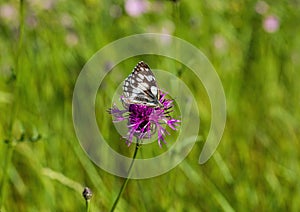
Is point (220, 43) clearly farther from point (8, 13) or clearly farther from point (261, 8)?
point (8, 13)

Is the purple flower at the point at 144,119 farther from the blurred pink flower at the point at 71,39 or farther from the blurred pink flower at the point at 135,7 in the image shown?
the blurred pink flower at the point at 135,7

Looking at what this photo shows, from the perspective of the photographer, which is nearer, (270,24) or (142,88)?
(142,88)

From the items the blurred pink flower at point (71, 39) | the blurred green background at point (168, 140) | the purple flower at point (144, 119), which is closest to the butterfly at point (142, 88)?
the purple flower at point (144, 119)

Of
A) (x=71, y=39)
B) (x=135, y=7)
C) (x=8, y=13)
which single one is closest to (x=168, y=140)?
(x=71, y=39)

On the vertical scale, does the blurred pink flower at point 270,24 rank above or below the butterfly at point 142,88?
above

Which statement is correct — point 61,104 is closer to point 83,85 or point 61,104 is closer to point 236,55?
point 83,85

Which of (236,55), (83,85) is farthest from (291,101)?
(83,85)
